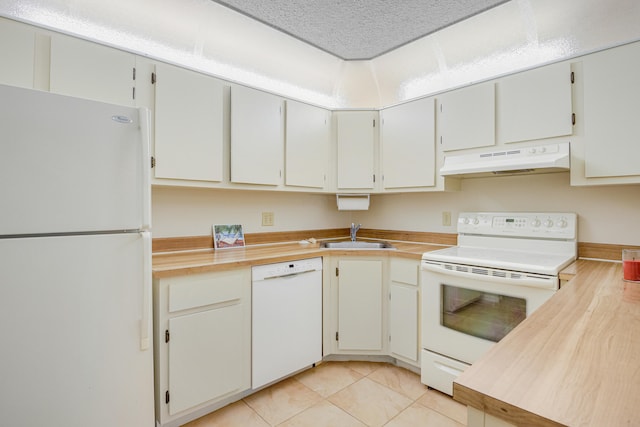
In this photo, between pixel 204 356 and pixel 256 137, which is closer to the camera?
pixel 204 356

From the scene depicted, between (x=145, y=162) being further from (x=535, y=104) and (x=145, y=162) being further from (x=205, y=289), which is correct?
(x=535, y=104)

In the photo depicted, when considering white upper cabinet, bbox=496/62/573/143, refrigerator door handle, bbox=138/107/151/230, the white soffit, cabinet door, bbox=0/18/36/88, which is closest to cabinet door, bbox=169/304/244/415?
refrigerator door handle, bbox=138/107/151/230

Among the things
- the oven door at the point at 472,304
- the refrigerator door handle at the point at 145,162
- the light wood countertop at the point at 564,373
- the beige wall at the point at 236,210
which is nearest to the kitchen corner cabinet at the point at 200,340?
Answer: the refrigerator door handle at the point at 145,162

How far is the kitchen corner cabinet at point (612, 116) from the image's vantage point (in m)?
1.64

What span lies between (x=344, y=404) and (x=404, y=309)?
29.8 inches

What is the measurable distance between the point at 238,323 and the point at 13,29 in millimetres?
1841

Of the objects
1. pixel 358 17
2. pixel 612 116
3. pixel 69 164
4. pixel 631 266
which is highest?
pixel 358 17

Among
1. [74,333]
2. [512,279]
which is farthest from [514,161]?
Result: [74,333]

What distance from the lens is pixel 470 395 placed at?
1.96 feet

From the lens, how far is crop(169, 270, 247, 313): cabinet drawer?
5.39 ft

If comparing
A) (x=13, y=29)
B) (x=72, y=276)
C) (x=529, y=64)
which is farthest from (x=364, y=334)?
(x=13, y=29)

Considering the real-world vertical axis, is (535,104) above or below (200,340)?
above

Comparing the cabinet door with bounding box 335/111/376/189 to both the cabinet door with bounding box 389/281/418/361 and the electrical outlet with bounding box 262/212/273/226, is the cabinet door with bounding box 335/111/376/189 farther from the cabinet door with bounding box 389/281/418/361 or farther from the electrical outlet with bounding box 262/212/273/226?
the cabinet door with bounding box 389/281/418/361

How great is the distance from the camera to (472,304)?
1.90 metres
